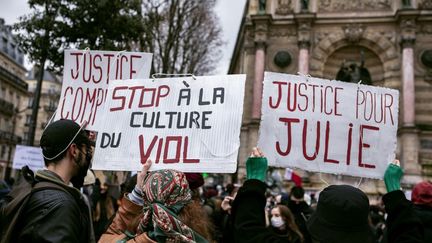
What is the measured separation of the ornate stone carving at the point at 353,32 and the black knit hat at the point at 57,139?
22.0 metres

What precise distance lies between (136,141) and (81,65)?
4.48 feet

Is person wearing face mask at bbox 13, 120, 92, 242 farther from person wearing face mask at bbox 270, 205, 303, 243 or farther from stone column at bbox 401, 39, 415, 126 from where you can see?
stone column at bbox 401, 39, 415, 126

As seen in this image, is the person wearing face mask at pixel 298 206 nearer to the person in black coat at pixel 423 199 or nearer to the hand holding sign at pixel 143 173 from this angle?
the person in black coat at pixel 423 199

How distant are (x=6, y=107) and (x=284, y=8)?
108 feet

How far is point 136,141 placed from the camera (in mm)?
3549

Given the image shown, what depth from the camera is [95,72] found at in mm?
4434

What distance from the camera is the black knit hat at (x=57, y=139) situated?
8.37 feet

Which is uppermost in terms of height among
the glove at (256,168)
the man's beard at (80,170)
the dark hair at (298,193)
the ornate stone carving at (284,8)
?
the ornate stone carving at (284,8)

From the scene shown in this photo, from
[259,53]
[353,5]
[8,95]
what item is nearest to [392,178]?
[259,53]

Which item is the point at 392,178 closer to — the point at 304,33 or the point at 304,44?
the point at 304,44

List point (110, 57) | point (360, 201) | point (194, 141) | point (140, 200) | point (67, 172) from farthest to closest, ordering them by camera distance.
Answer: point (110, 57) < point (194, 141) < point (140, 200) < point (67, 172) < point (360, 201)

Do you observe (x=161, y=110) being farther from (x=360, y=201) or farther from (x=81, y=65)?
(x=360, y=201)

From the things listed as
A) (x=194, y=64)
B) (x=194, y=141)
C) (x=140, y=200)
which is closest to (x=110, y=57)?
(x=194, y=141)

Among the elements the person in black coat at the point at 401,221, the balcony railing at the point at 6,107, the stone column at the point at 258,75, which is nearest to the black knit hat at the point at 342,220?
the person in black coat at the point at 401,221
